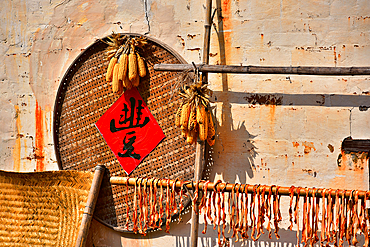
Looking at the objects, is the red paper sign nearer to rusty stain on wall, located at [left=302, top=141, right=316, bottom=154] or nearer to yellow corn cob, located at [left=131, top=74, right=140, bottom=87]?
yellow corn cob, located at [left=131, top=74, right=140, bottom=87]

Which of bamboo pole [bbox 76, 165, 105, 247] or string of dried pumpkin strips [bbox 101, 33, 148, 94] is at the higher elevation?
string of dried pumpkin strips [bbox 101, 33, 148, 94]

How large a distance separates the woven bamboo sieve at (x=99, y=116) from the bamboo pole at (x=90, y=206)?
14 cm

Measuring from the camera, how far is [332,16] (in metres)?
2.93

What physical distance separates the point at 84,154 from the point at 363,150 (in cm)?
202

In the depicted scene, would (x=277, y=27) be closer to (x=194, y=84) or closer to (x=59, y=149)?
(x=194, y=84)

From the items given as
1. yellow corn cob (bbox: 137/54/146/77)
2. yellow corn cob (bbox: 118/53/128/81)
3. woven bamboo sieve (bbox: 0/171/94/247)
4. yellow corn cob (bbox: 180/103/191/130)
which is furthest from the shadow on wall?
woven bamboo sieve (bbox: 0/171/94/247)

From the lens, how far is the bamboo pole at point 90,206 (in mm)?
3012

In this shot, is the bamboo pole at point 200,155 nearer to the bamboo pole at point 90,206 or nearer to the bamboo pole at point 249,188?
the bamboo pole at point 249,188

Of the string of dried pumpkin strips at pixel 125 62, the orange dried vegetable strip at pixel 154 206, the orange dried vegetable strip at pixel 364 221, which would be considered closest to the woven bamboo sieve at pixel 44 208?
the orange dried vegetable strip at pixel 154 206

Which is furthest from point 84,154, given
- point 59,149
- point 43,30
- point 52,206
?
point 43,30

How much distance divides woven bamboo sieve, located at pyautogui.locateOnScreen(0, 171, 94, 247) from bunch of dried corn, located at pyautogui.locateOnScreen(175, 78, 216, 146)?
2.76 ft

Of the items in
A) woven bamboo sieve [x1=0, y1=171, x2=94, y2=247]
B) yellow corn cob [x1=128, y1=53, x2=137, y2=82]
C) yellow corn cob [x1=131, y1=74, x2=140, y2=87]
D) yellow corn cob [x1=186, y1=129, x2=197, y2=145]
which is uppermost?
yellow corn cob [x1=128, y1=53, x2=137, y2=82]

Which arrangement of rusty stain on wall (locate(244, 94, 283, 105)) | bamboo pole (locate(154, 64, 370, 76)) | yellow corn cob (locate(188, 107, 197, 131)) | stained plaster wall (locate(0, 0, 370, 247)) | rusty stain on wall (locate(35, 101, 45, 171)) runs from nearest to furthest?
bamboo pole (locate(154, 64, 370, 76)) → yellow corn cob (locate(188, 107, 197, 131)) → stained plaster wall (locate(0, 0, 370, 247)) → rusty stain on wall (locate(244, 94, 283, 105)) → rusty stain on wall (locate(35, 101, 45, 171))

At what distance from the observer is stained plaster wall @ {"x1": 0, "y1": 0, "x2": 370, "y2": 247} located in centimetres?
289
